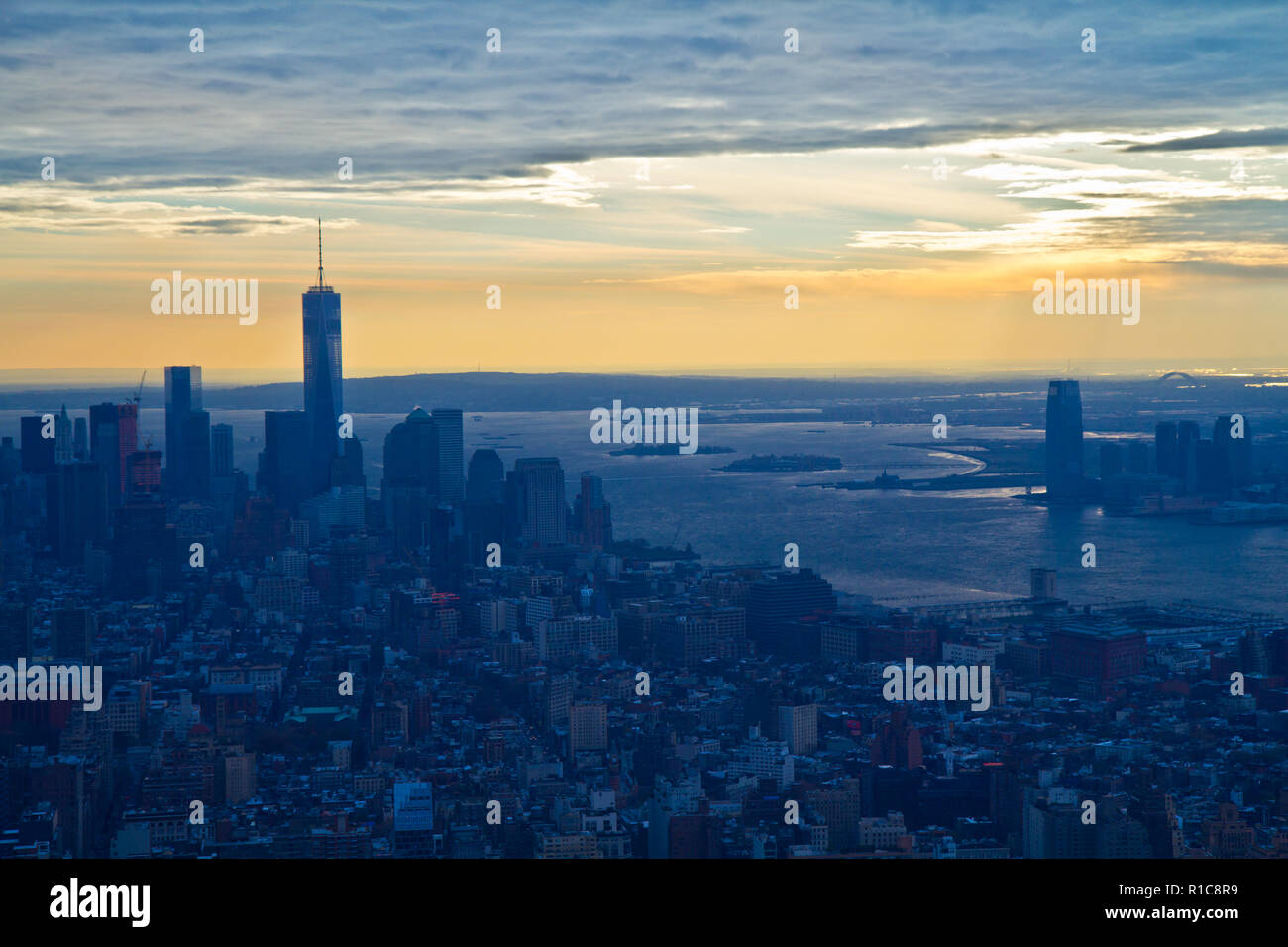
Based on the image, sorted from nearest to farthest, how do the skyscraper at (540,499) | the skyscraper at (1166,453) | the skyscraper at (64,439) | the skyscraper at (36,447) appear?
1. the skyscraper at (36,447)
2. the skyscraper at (64,439)
3. the skyscraper at (540,499)
4. the skyscraper at (1166,453)

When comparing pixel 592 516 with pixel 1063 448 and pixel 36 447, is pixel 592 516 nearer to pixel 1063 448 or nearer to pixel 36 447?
pixel 1063 448

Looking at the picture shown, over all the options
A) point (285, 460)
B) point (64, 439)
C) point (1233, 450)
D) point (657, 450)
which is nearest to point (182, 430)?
point (285, 460)

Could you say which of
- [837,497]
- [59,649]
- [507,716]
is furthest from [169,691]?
[837,497]

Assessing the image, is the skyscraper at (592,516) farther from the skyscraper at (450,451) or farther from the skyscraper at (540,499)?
the skyscraper at (450,451)

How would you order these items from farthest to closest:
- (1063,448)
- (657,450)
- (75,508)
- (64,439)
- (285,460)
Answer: (657,450) → (285,460) → (1063,448) → (64,439) → (75,508)

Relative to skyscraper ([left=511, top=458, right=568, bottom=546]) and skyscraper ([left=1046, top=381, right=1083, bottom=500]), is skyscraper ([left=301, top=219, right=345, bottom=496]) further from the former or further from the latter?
skyscraper ([left=1046, top=381, right=1083, bottom=500])

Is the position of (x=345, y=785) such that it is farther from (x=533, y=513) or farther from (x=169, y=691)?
(x=533, y=513)

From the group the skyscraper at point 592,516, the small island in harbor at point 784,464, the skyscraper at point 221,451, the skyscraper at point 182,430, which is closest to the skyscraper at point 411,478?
the skyscraper at point 592,516
